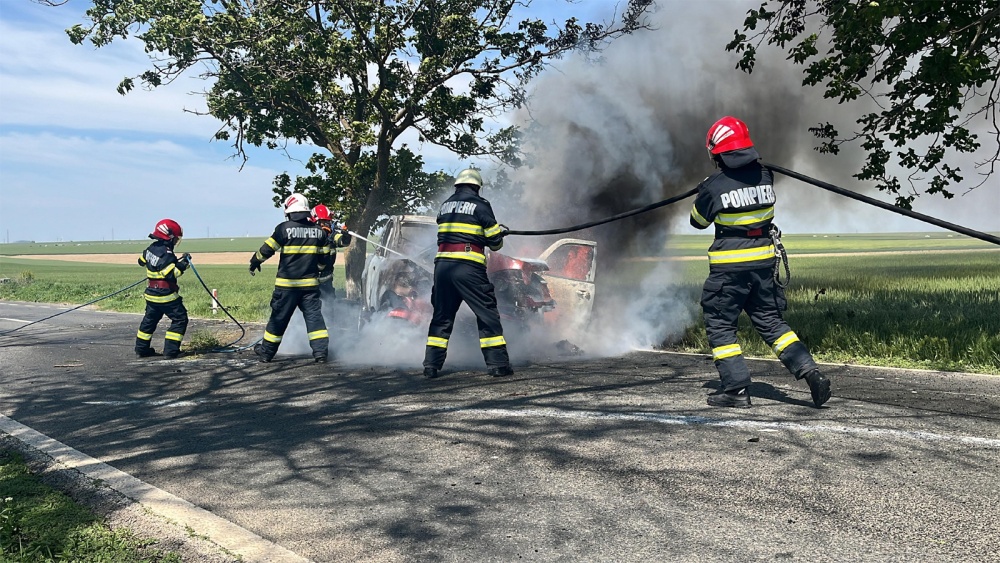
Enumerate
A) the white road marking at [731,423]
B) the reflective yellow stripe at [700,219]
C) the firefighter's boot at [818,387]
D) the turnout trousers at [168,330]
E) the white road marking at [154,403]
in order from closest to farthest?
the white road marking at [731,423] < the firefighter's boot at [818,387] < the reflective yellow stripe at [700,219] < the white road marking at [154,403] < the turnout trousers at [168,330]

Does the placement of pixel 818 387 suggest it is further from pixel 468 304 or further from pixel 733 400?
pixel 468 304

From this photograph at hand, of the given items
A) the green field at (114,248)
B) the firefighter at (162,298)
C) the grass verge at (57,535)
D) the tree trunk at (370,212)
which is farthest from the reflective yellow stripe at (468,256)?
the green field at (114,248)

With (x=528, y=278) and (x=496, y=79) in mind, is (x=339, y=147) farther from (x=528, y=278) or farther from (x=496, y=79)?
(x=528, y=278)

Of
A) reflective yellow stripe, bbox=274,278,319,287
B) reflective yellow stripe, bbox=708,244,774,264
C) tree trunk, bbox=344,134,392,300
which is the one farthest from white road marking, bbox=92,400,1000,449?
tree trunk, bbox=344,134,392,300

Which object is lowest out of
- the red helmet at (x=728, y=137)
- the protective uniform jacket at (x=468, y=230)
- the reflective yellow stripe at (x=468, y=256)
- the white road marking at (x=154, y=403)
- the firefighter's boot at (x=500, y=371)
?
the white road marking at (x=154, y=403)

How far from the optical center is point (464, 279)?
7152mm

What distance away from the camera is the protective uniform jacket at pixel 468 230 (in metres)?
7.22

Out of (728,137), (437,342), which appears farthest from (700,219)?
(437,342)

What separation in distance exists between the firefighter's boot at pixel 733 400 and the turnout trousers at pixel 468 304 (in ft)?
7.30

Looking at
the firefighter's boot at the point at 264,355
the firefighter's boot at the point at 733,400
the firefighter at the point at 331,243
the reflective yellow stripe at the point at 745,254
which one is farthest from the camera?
the firefighter at the point at 331,243

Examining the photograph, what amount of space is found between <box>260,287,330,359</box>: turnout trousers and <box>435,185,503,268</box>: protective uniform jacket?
1894 millimetres

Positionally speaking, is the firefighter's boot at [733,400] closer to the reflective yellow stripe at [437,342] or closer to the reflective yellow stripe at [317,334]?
the reflective yellow stripe at [437,342]

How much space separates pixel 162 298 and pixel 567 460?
23.1 feet

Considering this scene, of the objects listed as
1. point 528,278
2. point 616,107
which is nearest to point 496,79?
point 616,107
